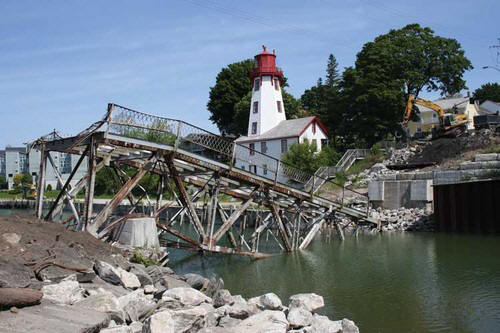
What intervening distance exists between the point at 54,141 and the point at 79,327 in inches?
483

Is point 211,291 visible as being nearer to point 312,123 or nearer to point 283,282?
point 283,282

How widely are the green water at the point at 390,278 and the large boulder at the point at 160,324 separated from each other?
18.4 feet

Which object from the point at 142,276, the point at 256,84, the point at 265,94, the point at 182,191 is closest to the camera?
the point at 142,276

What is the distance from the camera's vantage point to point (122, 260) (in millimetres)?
14922

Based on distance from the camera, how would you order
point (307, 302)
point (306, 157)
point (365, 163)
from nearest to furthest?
point (307, 302), point (306, 157), point (365, 163)

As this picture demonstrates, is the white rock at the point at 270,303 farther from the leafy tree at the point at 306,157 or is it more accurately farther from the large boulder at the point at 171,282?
the leafy tree at the point at 306,157

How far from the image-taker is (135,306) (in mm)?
10719

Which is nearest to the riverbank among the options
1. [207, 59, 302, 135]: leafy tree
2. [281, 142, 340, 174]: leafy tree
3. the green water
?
the green water

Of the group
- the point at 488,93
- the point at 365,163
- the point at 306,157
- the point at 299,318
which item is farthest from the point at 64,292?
the point at 488,93

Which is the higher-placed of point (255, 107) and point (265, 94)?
point (265, 94)

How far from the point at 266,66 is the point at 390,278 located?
4938 cm

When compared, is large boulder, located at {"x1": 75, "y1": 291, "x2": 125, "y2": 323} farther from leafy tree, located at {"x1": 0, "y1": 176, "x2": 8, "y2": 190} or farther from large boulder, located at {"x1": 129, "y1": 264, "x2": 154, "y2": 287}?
leafy tree, located at {"x1": 0, "y1": 176, "x2": 8, "y2": 190}

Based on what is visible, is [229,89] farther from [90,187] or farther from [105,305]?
[105,305]

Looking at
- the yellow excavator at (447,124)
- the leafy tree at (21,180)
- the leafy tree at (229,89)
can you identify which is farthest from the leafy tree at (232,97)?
the leafy tree at (21,180)
